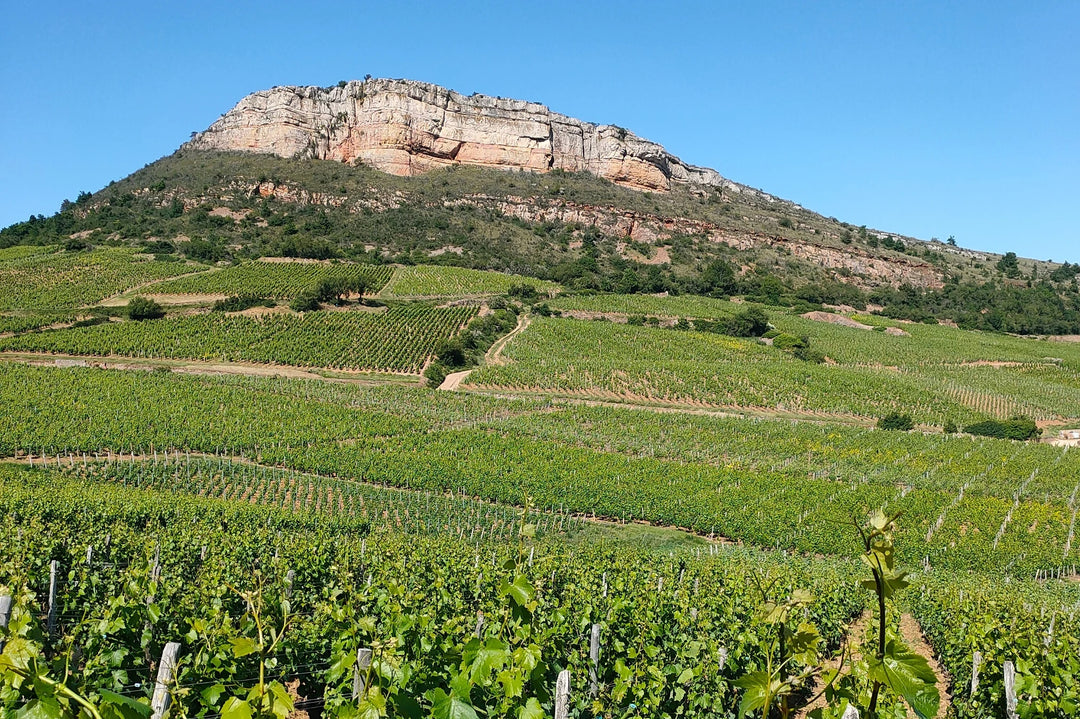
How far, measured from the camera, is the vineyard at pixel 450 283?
67000 millimetres

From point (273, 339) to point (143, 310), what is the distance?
34.9ft

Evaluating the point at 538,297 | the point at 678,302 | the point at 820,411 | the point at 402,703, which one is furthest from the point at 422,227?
the point at 402,703

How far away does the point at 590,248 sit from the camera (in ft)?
308

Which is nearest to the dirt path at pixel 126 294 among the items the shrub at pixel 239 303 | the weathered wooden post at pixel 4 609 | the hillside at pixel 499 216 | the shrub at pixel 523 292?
the shrub at pixel 239 303

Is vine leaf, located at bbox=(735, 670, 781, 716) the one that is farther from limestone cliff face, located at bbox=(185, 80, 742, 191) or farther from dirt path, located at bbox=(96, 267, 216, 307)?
limestone cliff face, located at bbox=(185, 80, 742, 191)

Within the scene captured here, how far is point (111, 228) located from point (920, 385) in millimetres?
84804

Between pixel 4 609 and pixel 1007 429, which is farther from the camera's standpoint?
pixel 1007 429

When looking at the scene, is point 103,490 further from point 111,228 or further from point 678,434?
point 111,228

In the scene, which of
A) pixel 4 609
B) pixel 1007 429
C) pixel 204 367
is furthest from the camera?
pixel 204 367

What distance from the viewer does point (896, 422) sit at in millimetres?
42000

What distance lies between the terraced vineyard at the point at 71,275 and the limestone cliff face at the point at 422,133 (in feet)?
173

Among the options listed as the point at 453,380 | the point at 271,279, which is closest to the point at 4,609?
the point at 453,380

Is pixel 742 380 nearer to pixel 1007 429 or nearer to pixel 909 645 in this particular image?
pixel 1007 429

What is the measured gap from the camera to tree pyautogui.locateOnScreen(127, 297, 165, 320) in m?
52.6
